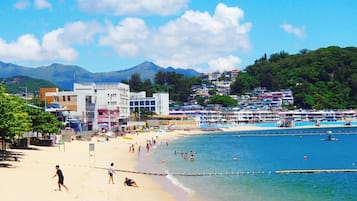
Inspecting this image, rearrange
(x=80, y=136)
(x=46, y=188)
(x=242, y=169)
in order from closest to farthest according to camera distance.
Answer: (x=46, y=188) → (x=242, y=169) → (x=80, y=136)

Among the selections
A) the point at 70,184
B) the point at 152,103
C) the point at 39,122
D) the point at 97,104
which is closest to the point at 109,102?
the point at 97,104

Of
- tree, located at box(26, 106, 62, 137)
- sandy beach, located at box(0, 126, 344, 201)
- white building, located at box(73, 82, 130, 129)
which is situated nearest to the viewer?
sandy beach, located at box(0, 126, 344, 201)

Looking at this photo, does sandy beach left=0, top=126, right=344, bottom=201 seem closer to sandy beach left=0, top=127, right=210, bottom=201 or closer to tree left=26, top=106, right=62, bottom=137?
sandy beach left=0, top=127, right=210, bottom=201

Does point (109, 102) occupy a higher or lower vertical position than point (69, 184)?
higher

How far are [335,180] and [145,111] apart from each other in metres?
126

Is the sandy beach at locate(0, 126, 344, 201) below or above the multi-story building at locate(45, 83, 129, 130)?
below

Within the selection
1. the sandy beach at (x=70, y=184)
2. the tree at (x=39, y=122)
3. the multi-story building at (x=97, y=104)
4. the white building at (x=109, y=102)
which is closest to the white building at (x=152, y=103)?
the multi-story building at (x=97, y=104)

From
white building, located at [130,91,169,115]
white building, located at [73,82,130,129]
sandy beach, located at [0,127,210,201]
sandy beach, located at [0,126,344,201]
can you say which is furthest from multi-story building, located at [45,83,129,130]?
sandy beach, located at [0,127,210,201]

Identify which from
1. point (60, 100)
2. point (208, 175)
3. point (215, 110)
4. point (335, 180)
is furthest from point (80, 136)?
point (215, 110)

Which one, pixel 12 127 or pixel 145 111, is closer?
pixel 12 127

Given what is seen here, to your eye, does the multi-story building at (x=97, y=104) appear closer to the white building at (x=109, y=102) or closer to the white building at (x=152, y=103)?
the white building at (x=109, y=102)

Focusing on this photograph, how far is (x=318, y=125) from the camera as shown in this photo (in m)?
197

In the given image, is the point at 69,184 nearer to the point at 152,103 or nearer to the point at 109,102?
the point at 109,102

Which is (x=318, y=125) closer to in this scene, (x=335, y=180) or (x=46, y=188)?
(x=335, y=180)
